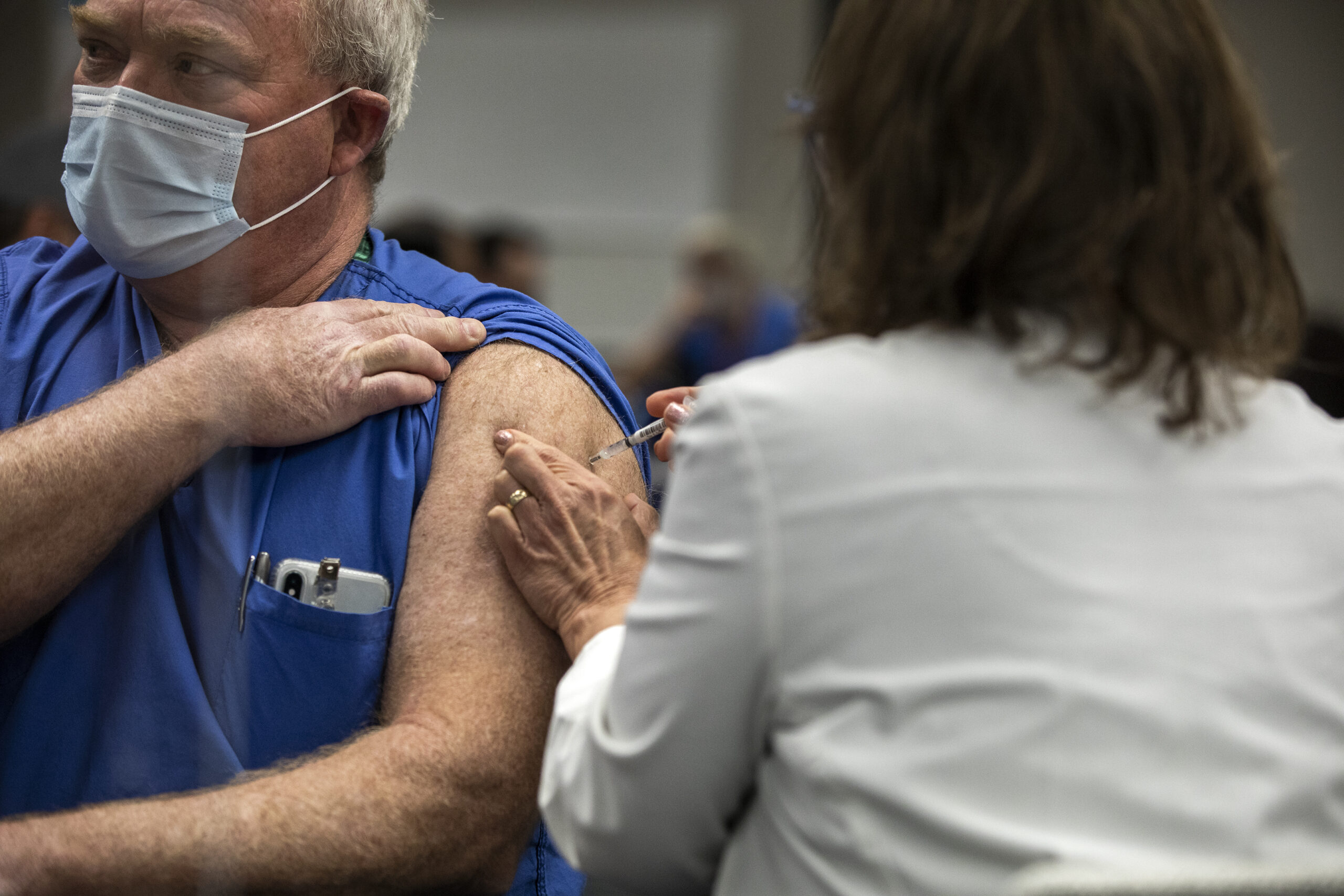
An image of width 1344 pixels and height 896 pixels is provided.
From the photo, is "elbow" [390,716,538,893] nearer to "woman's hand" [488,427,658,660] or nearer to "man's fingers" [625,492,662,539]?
"woman's hand" [488,427,658,660]

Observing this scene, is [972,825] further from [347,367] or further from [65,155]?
[65,155]

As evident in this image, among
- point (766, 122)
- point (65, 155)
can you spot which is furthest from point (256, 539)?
point (766, 122)

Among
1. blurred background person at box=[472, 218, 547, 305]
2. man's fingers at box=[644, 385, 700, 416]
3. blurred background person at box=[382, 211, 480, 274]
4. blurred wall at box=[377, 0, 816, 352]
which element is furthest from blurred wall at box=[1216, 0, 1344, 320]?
man's fingers at box=[644, 385, 700, 416]

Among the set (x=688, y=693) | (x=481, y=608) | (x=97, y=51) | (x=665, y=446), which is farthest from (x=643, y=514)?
(x=97, y=51)

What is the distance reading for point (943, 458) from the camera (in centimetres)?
83

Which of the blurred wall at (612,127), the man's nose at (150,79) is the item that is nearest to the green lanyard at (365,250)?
the man's nose at (150,79)

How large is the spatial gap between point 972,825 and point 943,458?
9.9 inches

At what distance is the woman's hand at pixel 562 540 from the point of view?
1152 millimetres

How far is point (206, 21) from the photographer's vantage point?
1.26 metres

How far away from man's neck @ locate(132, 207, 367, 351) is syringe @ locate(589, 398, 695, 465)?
A: 1.24ft

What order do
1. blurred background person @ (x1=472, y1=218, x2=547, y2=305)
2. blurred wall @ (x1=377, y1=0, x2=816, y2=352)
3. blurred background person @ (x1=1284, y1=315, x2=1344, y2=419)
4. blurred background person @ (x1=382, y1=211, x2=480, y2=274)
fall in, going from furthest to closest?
blurred wall @ (x1=377, y1=0, x2=816, y2=352) < blurred background person @ (x1=472, y1=218, x2=547, y2=305) < blurred background person @ (x1=382, y1=211, x2=480, y2=274) < blurred background person @ (x1=1284, y1=315, x2=1344, y2=419)

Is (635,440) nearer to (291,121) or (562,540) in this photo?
(562,540)

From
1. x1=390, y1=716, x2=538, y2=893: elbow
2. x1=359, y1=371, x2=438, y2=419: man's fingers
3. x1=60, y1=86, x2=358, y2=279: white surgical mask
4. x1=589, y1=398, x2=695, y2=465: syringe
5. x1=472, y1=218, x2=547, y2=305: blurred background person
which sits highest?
x1=60, y1=86, x2=358, y2=279: white surgical mask

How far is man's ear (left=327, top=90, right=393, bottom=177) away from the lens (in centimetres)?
137
